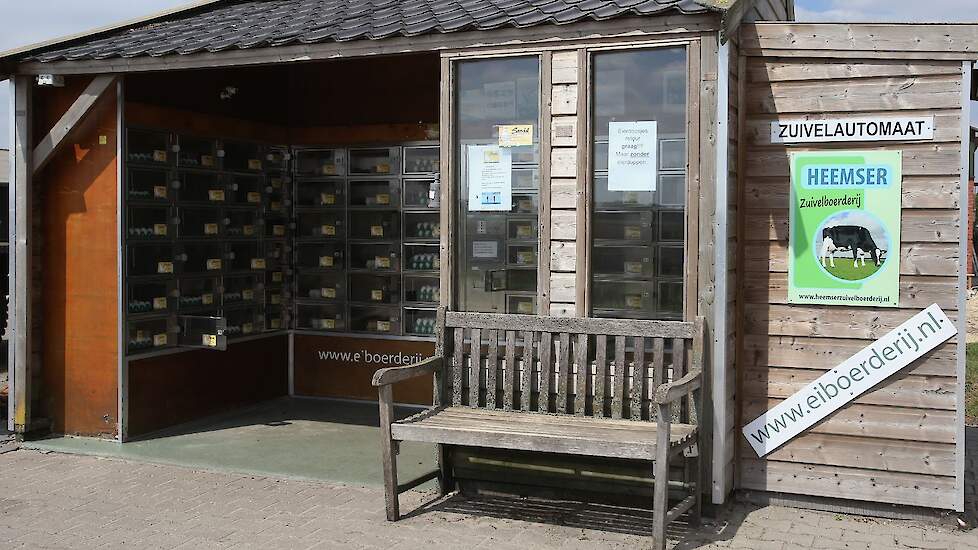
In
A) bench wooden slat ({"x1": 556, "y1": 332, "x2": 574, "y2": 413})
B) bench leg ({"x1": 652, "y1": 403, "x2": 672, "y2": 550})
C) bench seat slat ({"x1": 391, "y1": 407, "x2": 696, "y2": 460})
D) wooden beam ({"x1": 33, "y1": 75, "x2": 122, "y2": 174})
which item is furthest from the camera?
wooden beam ({"x1": 33, "y1": 75, "x2": 122, "y2": 174})

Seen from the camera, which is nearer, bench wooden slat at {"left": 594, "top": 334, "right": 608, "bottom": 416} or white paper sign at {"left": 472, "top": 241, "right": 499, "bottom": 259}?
bench wooden slat at {"left": 594, "top": 334, "right": 608, "bottom": 416}

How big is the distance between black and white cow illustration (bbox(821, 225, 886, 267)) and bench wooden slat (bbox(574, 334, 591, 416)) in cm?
148

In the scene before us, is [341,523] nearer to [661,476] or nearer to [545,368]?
[545,368]

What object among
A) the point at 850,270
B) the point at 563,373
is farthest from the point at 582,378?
the point at 850,270

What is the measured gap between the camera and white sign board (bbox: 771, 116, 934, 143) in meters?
5.73

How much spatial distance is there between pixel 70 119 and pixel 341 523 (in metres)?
4.01

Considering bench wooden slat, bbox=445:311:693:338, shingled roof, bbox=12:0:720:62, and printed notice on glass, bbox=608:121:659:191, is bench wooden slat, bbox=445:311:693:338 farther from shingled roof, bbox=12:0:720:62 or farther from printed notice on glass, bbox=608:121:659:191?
shingled roof, bbox=12:0:720:62

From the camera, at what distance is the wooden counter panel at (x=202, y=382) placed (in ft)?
26.5

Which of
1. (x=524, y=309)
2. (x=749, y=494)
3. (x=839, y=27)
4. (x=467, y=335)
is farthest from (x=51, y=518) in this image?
(x=839, y=27)

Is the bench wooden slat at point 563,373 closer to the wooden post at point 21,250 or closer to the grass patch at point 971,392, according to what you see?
the grass patch at point 971,392

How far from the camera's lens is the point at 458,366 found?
6.38 m

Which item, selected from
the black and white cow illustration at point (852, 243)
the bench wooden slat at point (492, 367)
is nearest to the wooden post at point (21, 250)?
the bench wooden slat at point (492, 367)

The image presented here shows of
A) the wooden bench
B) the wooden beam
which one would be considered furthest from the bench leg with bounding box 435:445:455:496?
the wooden beam

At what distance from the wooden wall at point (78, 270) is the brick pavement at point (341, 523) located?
1236 mm
